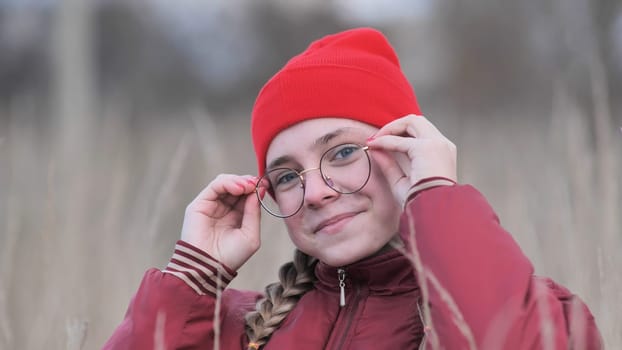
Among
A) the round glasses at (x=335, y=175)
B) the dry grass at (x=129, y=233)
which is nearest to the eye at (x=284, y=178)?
the round glasses at (x=335, y=175)

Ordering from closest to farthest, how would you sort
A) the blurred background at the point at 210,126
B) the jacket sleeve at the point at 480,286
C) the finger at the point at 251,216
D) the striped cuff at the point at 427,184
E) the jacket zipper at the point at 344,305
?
the jacket sleeve at the point at 480,286 → the striped cuff at the point at 427,184 → the jacket zipper at the point at 344,305 → the finger at the point at 251,216 → the blurred background at the point at 210,126

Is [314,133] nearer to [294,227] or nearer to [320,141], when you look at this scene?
[320,141]

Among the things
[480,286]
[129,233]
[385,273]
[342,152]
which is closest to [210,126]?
[129,233]

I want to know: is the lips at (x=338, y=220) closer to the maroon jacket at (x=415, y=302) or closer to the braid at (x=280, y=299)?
the maroon jacket at (x=415, y=302)

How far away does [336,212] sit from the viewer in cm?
135

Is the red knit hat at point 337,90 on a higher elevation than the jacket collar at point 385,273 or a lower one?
higher

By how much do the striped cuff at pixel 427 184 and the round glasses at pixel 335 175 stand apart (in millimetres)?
134

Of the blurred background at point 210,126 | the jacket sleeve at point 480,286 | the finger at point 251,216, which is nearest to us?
the jacket sleeve at point 480,286

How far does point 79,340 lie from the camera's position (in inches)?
48.4

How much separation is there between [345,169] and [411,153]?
0.13 m

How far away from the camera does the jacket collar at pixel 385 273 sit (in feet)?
4.43

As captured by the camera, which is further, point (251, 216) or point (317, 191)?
point (251, 216)

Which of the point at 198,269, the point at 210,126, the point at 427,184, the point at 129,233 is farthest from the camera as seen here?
the point at 129,233

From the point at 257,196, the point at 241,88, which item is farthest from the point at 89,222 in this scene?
the point at 241,88
